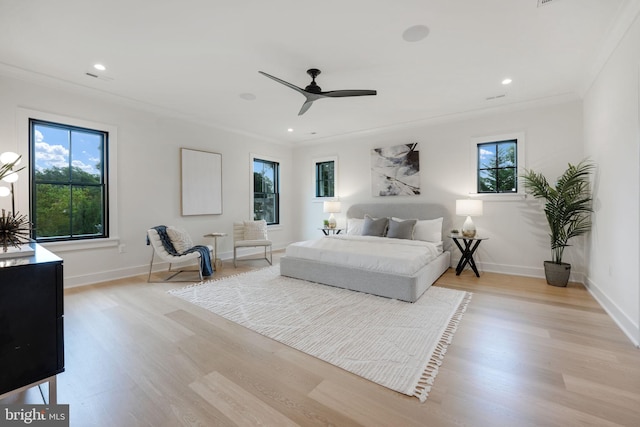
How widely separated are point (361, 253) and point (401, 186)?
2.45 m

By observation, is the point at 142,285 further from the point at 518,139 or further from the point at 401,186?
the point at 518,139

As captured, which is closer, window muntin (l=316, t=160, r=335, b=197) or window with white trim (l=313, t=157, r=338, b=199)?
window with white trim (l=313, t=157, r=338, b=199)

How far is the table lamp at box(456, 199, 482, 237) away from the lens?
14.3 feet

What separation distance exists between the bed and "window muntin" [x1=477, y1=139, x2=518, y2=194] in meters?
0.84

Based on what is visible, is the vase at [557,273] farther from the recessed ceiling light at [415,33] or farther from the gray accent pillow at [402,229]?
the recessed ceiling light at [415,33]

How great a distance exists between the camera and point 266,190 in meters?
6.80

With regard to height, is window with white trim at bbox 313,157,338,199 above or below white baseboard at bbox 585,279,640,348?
above

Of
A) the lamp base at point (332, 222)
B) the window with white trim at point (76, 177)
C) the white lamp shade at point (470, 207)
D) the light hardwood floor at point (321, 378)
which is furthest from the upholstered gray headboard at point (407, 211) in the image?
the window with white trim at point (76, 177)

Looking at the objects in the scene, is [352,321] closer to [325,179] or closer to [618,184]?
[618,184]

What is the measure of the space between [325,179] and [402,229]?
264 cm

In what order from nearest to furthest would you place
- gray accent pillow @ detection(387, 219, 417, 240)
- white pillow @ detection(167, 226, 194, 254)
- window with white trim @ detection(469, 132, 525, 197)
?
white pillow @ detection(167, 226, 194, 254) < window with white trim @ detection(469, 132, 525, 197) < gray accent pillow @ detection(387, 219, 417, 240)

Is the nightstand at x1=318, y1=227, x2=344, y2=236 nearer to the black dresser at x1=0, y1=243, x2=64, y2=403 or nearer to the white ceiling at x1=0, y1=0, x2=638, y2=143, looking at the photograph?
the white ceiling at x1=0, y1=0, x2=638, y2=143

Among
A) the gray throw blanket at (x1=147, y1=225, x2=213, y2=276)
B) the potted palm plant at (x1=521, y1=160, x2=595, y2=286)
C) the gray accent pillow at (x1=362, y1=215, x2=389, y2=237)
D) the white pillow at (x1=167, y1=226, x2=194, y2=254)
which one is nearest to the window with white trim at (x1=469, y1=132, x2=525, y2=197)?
the potted palm plant at (x1=521, y1=160, x2=595, y2=286)

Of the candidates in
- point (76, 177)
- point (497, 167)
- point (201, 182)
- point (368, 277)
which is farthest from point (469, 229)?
point (76, 177)
